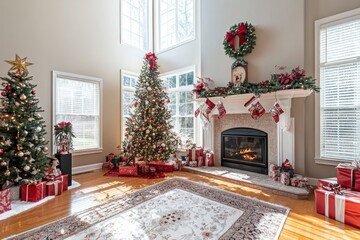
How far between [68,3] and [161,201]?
4.66m

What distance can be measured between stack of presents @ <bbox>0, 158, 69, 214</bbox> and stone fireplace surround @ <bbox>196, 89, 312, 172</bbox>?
10.2 ft

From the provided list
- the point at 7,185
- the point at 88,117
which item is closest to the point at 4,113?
the point at 7,185

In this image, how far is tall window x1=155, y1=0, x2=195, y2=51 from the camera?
522 centimetres

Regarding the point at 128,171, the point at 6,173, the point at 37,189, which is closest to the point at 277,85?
the point at 128,171

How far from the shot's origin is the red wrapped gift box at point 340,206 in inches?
81.6

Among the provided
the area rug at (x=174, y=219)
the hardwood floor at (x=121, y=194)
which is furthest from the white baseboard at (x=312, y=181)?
the area rug at (x=174, y=219)

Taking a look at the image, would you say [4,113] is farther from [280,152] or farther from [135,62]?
[280,152]

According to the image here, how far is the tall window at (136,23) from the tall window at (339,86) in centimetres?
450

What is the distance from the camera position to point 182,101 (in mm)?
5262

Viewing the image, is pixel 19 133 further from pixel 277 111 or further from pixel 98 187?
pixel 277 111

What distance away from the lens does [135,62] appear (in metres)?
5.48

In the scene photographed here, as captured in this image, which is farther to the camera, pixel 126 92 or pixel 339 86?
pixel 126 92

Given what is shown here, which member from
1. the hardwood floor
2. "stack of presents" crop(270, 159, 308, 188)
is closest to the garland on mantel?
"stack of presents" crop(270, 159, 308, 188)

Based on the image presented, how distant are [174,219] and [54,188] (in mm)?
2122
